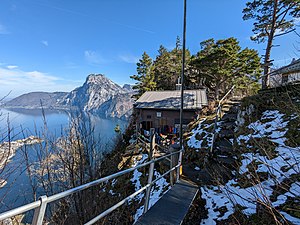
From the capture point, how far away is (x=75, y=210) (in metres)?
5.38

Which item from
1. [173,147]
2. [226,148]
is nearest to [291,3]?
[226,148]

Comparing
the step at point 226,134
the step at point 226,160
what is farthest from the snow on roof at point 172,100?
the step at point 226,160

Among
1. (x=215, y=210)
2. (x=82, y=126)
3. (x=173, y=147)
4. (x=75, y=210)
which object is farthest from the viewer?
(x=82, y=126)

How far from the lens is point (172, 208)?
9.09ft

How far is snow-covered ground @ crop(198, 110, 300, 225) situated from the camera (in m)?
2.76

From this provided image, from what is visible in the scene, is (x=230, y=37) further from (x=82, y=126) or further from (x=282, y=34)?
(x=82, y=126)

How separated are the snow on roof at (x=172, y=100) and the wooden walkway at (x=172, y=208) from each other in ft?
33.9

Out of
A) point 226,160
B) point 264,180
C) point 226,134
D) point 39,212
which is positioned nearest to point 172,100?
point 226,134

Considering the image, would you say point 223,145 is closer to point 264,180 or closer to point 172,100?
point 264,180

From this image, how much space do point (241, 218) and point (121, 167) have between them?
841cm

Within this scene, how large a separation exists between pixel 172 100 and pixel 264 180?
11848 millimetres

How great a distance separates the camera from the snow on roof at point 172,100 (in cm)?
1374

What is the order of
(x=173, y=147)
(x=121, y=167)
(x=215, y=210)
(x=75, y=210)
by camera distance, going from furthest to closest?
(x=121, y=167)
(x=75, y=210)
(x=173, y=147)
(x=215, y=210)

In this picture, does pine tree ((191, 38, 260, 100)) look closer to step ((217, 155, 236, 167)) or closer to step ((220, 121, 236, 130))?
step ((220, 121, 236, 130))
